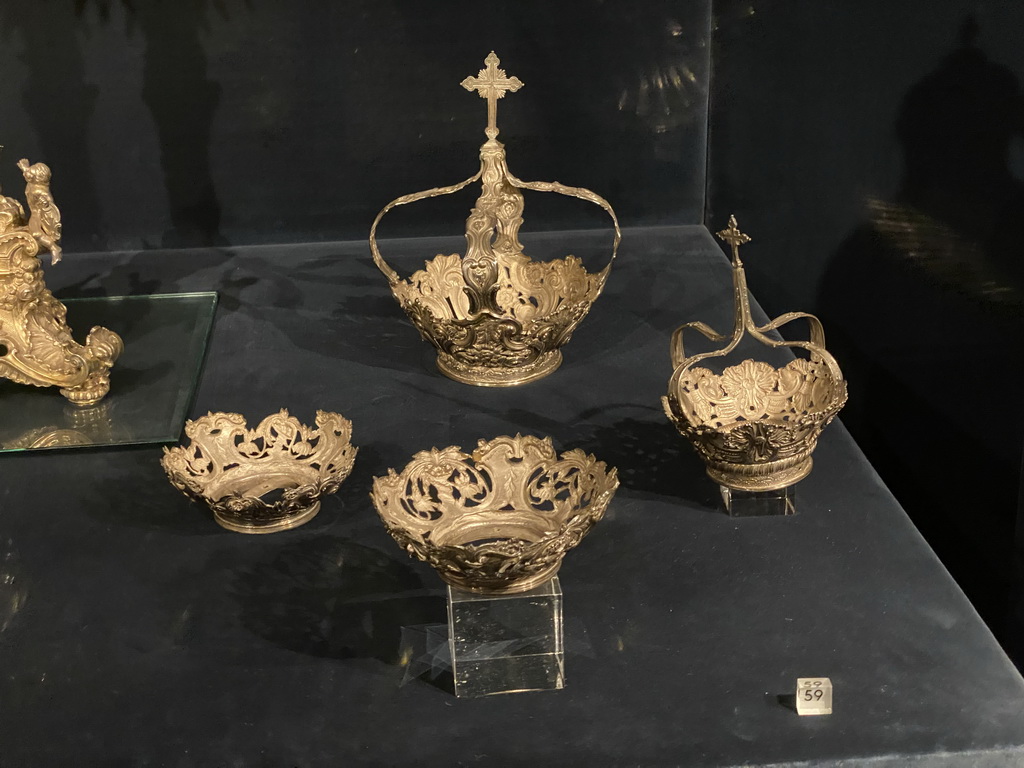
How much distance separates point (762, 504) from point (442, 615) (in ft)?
2.19

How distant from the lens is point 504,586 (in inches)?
76.0

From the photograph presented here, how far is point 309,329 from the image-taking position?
3281 millimetres

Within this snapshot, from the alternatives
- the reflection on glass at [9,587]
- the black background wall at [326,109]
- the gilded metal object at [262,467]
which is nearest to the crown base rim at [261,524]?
the gilded metal object at [262,467]

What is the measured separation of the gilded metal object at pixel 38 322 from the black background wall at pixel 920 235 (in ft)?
5.64

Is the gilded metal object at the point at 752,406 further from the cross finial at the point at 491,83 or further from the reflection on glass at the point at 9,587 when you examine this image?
the reflection on glass at the point at 9,587

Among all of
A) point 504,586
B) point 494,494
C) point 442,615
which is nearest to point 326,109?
point 494,494

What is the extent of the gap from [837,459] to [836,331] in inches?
19.3

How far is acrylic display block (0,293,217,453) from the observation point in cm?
278

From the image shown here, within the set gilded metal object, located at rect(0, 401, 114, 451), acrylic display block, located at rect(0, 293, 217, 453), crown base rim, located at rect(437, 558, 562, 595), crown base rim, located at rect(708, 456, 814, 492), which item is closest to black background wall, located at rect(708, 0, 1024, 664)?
crown base rim, located at rect(708, 456, 814, 492)

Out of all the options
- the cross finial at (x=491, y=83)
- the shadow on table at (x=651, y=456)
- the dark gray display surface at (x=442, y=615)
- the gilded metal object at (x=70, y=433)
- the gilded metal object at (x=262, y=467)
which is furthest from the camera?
the cross finial at (x=491, y=83)

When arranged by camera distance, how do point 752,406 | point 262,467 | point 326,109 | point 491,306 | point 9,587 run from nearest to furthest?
point 9,587 < point 262,467 < point 752,406 < point 491,306 < point 326,109

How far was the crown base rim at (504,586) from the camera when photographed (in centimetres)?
193

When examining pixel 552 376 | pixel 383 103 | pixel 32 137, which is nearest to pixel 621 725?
pixel 552 376

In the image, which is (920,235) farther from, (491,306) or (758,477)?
(491,306)
